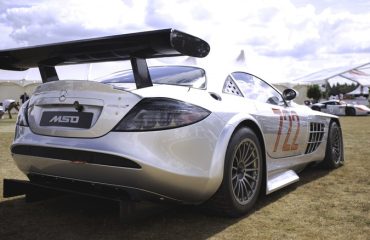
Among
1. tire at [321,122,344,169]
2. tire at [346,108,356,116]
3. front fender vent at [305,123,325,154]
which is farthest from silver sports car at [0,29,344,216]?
tire at [346,108,356,116]

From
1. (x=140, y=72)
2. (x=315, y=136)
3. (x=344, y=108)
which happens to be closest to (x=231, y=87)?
(x=140, y=72)

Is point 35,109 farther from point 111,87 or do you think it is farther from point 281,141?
point 281,141

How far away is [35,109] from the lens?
11.4 feet

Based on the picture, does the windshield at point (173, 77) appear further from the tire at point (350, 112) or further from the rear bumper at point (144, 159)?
the tire at point (350, 112)

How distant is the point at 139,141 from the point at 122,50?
2.21 feet

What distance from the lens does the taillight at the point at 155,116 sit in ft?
9.90

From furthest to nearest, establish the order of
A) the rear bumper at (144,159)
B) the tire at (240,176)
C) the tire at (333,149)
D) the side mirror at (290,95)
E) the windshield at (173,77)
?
the tire at (333,149) → the side mirror at (290,95) → the windshield at (173,77) → the tire at (240,176) → the rear bumper at (144,159)

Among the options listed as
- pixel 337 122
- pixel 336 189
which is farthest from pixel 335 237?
Result: pixel 337 122

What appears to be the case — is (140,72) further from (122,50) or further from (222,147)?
(222,147)

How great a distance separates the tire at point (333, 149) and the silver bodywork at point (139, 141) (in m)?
2.44

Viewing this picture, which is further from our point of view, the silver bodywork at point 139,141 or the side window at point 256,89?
→ the side window at point 256,89

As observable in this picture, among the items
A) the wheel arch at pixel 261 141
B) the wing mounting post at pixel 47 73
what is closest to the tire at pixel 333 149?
the wheel arch at pixel 261 141

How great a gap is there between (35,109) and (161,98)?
3.50ft

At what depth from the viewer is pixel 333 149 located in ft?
19.5
